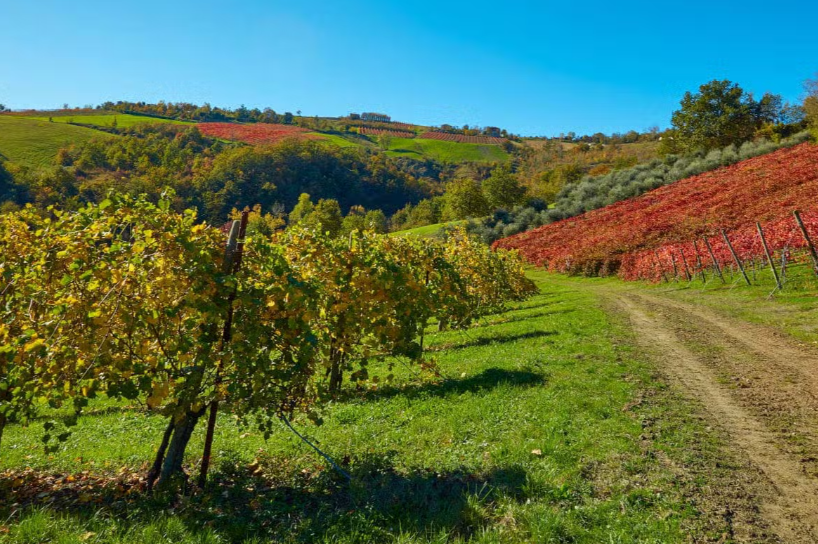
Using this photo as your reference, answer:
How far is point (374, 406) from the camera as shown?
33.5 feet

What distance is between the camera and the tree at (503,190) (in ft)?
267

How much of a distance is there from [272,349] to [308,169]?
159066mm

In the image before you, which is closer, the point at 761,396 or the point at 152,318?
the point at 152,318

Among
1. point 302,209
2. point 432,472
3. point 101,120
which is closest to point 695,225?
point 432,472

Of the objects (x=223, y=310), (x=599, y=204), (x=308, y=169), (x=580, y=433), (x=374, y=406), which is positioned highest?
(x=308, y=169)

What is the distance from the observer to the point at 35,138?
141250mm

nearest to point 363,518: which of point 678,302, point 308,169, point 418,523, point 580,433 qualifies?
point 418,523

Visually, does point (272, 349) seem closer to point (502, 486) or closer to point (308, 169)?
point (502, 486)

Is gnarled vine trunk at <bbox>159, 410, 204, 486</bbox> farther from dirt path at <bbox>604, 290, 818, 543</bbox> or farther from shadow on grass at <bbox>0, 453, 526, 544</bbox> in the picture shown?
dirt path at <bbox>604, 290, 818, 543</bbox>

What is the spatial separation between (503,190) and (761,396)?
7632 centimetres

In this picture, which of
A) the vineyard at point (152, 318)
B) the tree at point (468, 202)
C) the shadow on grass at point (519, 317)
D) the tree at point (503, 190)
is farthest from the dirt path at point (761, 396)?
the tree at point (468, 202)

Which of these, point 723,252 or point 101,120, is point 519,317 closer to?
point 723,252

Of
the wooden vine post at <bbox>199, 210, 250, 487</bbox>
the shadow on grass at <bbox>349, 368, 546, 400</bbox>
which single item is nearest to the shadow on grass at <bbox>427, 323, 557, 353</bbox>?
the shadow on grass at <bbox>349, 368, 546, 400</bbox>

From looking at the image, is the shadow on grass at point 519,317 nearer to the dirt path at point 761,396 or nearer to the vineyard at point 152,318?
the dirt path at point 761,396
